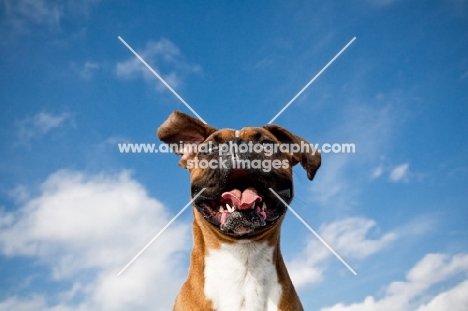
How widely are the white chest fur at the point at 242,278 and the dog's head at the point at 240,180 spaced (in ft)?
1.09

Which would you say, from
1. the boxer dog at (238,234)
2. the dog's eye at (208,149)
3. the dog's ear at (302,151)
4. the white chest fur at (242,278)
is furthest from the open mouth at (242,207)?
the dog's ear at (302,151)

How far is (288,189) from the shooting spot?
277 inches

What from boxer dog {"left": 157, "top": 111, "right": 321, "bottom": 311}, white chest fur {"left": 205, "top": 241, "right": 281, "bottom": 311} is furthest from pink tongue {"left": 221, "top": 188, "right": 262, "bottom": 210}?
white chest fur {"left": 205, "top": 241, "right": 281, "bottom": 311}

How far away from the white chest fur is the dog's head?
333 mm

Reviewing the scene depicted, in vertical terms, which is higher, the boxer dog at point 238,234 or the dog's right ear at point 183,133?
the dog's right ear at point 183,133

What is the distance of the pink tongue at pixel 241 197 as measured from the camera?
6555 mm

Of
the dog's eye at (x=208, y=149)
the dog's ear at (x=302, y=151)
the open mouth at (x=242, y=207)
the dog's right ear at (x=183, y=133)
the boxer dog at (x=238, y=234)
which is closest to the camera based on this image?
the open mouth at (x=242, y=207)

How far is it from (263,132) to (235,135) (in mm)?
420

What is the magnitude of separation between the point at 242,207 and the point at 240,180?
0.41 meters

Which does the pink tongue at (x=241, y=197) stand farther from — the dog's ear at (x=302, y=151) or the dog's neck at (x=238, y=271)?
the dog's ear at (x=302, y=151)

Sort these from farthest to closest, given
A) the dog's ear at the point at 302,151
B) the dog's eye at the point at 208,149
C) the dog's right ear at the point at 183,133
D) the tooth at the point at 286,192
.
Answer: the dog's ear at the point at 302,151
the dog's right ear at the point at 183,133
the dog's eye at the point at 208,149
the tooth at the point at 286,192

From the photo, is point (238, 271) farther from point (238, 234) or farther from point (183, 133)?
point (183, 133)

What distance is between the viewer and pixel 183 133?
25.5ft

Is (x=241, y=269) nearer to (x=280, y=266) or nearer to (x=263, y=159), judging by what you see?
(x=280, y=266)
